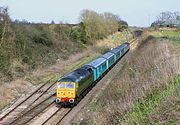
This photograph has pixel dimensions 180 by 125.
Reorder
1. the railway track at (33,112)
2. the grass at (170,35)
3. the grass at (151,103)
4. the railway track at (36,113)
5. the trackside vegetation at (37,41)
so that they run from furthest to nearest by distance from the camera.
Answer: the grass at (170,35) → the trackside vegetation at (37,41) → the railway track at (36,113) → the railway track at (33,112) → the grass at (151,103)

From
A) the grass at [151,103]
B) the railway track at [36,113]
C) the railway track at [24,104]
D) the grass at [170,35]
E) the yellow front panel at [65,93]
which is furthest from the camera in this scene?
the grass at [170,35]

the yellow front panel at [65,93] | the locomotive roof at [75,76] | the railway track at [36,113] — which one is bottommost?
the railway track at [36,113]

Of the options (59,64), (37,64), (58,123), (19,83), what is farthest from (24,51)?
(58,123)

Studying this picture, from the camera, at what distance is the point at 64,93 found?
83.8 ft

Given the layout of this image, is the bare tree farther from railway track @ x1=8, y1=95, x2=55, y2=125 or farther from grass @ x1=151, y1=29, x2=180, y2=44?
grass @ x1=151, y1=29, x2=180, y2=44

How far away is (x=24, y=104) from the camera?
26766 millimetres

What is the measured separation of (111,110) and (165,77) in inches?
112

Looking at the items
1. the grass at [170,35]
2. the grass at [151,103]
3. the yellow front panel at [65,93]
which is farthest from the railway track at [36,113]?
the grass at [170,35]

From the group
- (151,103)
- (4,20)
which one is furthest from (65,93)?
(4,20)

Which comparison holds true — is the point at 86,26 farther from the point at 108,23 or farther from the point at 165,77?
the point at 165,77

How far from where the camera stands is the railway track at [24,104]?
75.3ft

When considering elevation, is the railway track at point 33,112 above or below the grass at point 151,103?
below

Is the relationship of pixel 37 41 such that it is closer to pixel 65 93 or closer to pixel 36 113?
pixel 65 93

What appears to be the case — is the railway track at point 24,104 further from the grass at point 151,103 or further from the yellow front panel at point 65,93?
the grass at point 151,103
